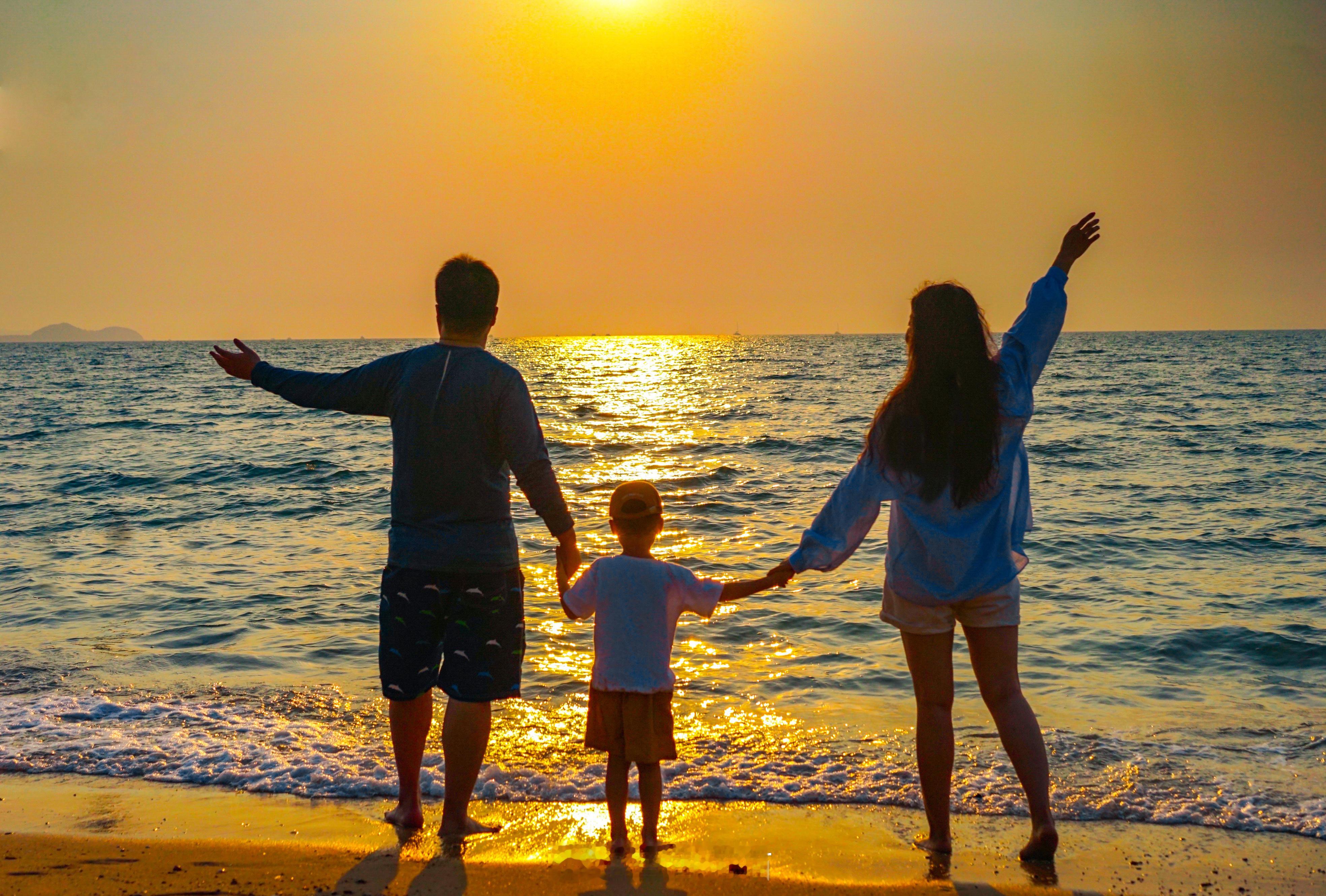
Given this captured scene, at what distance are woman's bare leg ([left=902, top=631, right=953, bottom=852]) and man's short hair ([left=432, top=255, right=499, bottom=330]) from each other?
187 centimetres

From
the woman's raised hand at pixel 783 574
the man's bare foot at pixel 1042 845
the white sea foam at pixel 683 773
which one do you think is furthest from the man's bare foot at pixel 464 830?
the man's bare foot at pixel 1042 845

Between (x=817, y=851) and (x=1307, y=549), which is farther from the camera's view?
(x=1307, y=549)

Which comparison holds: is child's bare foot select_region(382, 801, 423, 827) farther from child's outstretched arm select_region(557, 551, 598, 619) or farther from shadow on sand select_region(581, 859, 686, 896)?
child's outstretched arm select_region(557, 551, 598, 619)

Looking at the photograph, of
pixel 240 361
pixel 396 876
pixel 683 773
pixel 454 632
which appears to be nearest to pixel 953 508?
pixel 454 632

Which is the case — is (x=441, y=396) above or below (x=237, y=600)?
above

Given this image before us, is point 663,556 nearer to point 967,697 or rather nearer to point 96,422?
point 967,697

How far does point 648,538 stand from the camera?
342 cm

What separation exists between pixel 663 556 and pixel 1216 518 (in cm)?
704

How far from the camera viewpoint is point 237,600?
845cm

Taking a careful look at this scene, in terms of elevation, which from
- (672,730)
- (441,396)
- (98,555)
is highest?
(441,396)

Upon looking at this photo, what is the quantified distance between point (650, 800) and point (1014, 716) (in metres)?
1.30

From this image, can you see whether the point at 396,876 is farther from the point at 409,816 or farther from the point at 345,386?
the point at 345,386

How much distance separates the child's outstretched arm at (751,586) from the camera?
3.36m

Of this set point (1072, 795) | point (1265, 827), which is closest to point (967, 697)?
point (1072, 795)
